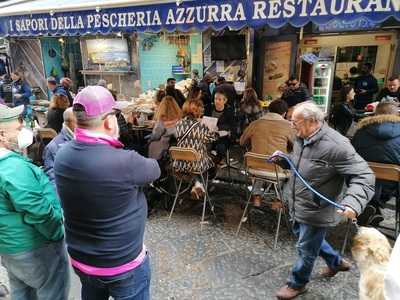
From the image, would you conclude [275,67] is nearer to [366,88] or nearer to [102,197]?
[366,88]

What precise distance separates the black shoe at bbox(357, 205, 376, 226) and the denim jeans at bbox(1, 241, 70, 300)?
10.1 ft

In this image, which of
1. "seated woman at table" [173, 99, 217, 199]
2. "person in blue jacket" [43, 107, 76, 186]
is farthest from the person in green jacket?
"seated woman at table" [173, 99, 217, 199]

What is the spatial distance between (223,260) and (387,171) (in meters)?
1.89

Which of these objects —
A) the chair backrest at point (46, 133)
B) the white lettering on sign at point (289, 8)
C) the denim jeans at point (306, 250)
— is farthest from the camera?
the chair backrest at point (46, 133)

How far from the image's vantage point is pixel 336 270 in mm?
2938

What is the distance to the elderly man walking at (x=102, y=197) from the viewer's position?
147 centimetres

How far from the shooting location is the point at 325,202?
2.35m

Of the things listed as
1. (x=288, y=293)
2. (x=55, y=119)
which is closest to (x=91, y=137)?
(x=288, y=293)

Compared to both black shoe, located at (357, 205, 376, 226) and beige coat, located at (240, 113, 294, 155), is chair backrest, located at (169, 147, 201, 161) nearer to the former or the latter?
beige coat, located at (240, 113, 294, 155)

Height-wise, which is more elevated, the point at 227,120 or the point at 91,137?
the point at 91,137

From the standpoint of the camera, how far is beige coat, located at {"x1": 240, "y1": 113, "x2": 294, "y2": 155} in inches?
145

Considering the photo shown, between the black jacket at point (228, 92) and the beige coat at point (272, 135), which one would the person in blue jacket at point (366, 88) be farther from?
the beige coat at point (272, 135)

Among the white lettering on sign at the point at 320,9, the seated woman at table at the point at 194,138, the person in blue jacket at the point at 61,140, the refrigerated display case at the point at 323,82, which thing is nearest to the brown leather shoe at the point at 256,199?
the seated woman at table at the point at 194,138

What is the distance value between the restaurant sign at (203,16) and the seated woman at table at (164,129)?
104 cm
